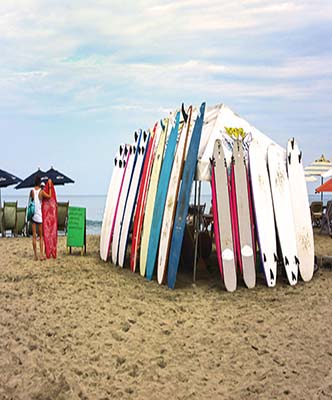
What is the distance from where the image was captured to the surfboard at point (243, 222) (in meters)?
7.51

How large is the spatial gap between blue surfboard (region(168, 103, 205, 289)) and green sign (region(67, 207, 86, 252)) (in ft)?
9.92

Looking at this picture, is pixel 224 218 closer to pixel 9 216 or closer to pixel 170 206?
pixel 170 206

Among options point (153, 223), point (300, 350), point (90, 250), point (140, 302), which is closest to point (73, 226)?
point (90, 250)


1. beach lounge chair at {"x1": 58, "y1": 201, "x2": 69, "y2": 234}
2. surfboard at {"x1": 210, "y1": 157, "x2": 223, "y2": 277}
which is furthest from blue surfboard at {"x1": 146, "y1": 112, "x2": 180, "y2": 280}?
beach lounge chair at {"x1": 58, "y1": 201, "x2": 69, "y2": 234}

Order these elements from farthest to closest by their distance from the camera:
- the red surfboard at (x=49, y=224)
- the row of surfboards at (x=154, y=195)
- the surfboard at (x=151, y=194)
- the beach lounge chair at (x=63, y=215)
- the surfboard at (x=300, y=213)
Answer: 1. the beach lounge chair at (x=63, y=215)
2. the red surfboard at (x=49, y=224)
3. the surfboard at (x=151, y=194)
4. the surfboard at (x=300, y=213)
5. the row of surfboards at (x=154, y=195)

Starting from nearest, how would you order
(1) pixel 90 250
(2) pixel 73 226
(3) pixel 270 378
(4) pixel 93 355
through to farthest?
(3) pixel 270 378 < (4) pixel 93 355 < (2) pixel 73 226 < (1) pixel 90 250

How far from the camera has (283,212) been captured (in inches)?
313

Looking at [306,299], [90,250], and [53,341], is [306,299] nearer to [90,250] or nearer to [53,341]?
[53,341]

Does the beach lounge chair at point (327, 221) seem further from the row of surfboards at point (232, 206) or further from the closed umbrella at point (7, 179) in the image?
the closed umbrella at point (7, 179)

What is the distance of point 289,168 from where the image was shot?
27.5 ft

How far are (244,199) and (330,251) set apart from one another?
12.6ft

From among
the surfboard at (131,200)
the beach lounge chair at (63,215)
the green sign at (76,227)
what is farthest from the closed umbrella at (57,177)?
the surfboard at (131,200)

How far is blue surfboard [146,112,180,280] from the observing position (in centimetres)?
810

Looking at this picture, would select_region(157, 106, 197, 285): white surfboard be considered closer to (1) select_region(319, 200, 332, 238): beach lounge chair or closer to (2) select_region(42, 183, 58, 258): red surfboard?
(2) select_region(42, 183, 58, 258): red surfboard
